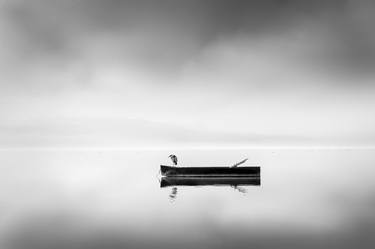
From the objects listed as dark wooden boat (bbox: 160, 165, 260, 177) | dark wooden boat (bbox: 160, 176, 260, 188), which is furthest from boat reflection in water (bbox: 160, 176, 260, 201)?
dark wooden boat (bbox: 160, 165, 260, 177)

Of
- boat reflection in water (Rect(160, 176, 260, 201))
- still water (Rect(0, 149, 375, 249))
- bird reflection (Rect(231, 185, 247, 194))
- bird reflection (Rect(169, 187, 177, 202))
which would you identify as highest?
boat reflection in water (Rect(160, 176, 260, 201))

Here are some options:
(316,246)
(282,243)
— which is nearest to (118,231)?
(282,243)

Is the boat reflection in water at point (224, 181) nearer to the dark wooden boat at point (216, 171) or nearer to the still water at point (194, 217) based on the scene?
the dark wooden boat at point (216, 171)

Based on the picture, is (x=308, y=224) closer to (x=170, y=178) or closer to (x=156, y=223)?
(x=156, y=223)

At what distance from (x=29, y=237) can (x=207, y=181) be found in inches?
913

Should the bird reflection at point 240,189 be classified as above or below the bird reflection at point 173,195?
above

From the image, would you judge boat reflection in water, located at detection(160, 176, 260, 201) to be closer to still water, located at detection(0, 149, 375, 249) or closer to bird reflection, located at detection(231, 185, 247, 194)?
bird reflection, located at detection(231, 185, 247, 194)

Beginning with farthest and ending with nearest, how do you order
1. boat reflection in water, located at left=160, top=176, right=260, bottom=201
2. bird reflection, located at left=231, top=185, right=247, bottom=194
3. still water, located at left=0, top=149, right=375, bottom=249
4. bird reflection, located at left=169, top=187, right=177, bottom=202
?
boat reflection in water, located at left=160, top=176, right=260, bottom=201 < bird reflection, located at left=231, top=185, right=247, bottom=194 < bird reflection, located at left=169, top=187, right=177, bottom=202 < still water, located at left=0, top=149, right=375, bottom=249

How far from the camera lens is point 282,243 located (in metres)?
21.4

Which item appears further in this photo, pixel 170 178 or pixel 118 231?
pixel 170 178

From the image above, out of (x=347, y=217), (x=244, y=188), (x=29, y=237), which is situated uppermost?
(x=244, y=188)

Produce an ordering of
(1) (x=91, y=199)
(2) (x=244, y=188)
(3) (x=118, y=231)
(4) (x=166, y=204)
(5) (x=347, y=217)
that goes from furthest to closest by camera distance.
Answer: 1. (2) (x=244, y=188)
2. (1) (x=91, y=199)
3. (4) (x=166, y=204)
4. (5) (x=347, y=217)
5. (3) (x=118, y=231)

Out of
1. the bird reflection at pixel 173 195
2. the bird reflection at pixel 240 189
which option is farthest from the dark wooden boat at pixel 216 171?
the bird reflection at pixel 173 195

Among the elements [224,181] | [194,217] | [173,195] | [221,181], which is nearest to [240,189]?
[224,181]
